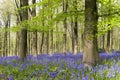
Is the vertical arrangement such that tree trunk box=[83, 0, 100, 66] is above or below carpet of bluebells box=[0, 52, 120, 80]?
above

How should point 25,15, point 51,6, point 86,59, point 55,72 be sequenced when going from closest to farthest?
1. point 55,72
2. point 86,59
3. point 51,6
4. point 25,15

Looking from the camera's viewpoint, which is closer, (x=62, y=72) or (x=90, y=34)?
(x=62, y=72)

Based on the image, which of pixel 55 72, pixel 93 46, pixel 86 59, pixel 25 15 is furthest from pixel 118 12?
pixel 25 15

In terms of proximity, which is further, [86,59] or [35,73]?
[86,59]

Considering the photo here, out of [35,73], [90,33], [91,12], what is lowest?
[35,73]

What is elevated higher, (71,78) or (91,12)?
(91,12)

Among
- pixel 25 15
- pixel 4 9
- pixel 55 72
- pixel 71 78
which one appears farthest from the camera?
pixel 4 9

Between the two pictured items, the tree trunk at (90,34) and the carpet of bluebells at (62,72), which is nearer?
the carpet of bluebells at (62,72)

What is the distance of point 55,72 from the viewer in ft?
26.4

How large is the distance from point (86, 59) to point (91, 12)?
7.04 feet

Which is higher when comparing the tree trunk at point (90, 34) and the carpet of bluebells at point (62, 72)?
the tree trunk at point (90, 34)

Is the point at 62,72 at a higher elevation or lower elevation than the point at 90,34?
lower

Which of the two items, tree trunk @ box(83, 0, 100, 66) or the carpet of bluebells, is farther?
tree trunk @ box(83, 0, 100, 66)

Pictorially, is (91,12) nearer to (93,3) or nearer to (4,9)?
(93,3)
